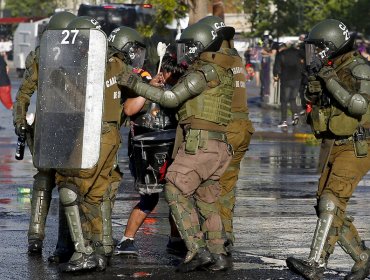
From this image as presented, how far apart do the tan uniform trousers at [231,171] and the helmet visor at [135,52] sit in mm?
944

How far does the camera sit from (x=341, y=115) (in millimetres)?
8570

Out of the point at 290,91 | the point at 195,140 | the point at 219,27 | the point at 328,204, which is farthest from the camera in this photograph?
the point at 290,91

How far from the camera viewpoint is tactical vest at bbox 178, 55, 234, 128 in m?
8.97

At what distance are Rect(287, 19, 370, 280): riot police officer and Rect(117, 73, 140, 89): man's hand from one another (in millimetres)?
1168

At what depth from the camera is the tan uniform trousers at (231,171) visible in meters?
9.90

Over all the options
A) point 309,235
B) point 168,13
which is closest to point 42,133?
point 309,235

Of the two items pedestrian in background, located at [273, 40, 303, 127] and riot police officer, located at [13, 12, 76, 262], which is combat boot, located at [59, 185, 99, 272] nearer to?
riot police officer, located at [13, 12, 76, 262]

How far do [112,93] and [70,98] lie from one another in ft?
1.22

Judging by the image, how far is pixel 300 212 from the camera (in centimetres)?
1245

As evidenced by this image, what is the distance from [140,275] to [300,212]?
3.89m

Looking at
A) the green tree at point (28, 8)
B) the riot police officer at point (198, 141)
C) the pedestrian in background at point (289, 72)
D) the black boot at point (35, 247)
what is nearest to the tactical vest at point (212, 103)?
the riot police officer at point (198, 141)

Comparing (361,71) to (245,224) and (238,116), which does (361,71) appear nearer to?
(238,116)

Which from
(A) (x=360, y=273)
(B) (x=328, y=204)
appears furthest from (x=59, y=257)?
(A) (x=360, y=273)

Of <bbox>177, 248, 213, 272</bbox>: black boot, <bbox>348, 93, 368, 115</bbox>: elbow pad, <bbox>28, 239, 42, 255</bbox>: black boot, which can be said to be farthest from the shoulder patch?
<bbox>348, 93, 368, 115</bbox>: elbow pad
